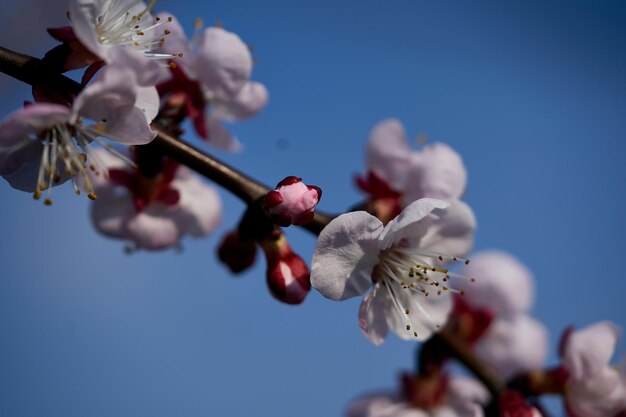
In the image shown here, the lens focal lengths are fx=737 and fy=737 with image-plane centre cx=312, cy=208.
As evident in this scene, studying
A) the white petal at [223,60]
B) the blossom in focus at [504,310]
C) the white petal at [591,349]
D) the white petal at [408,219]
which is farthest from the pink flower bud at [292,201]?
the blossom in focus at [504,310]

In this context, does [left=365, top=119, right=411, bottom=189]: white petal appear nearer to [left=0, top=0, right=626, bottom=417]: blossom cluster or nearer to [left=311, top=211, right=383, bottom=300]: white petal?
[left=0, top=0, right=626, bottom=417]: blossom cluster

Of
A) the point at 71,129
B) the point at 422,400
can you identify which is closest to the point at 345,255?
the point at 71,129

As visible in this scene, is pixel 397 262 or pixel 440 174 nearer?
pixel 397 262

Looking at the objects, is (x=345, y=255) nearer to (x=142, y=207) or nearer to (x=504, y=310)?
(x=142, y=207)

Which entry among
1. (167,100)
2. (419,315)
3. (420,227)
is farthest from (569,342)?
(167,100)

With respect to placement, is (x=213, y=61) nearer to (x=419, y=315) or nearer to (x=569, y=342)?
(x=419, y=315)

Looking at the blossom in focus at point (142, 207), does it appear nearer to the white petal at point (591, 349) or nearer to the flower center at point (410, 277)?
the flower center at point (410, 277)

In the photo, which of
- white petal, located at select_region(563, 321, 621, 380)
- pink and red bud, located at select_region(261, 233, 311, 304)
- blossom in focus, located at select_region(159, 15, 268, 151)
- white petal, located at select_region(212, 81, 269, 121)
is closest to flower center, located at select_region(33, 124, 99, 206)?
pink and red bud, located at select_region(261, 233, 311, 304)
